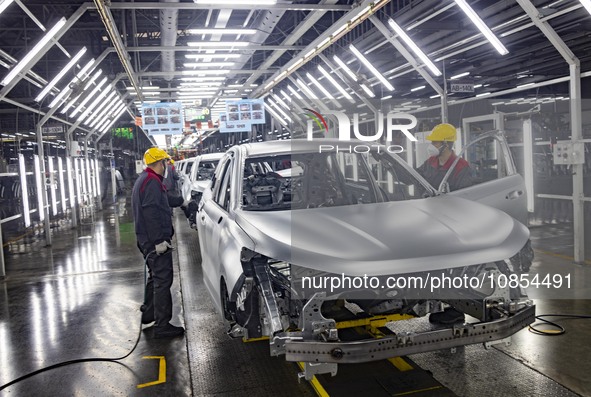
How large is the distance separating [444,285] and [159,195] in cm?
275

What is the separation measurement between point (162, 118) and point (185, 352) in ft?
46.0

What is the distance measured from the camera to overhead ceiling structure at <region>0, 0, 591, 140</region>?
8.03 meters

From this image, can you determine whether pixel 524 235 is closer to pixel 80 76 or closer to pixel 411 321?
pixel 411 321

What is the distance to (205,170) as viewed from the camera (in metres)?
12.4

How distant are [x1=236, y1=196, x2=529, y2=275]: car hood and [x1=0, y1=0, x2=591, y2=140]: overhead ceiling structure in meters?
3.90

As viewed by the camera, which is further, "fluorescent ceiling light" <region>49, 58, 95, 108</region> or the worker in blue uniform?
"fluorescent ceiling light" <region>49, 58, 95, 108</region>

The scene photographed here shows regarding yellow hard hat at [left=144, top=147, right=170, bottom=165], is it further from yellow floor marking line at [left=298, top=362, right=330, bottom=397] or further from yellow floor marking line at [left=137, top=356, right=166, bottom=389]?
yellow floor marking line at [left=298, top=362, right=330, bottom=397]

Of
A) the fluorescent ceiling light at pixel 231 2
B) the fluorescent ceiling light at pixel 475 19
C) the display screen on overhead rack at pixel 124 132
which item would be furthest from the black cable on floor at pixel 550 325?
the display screen on overhead rack at pixel 124 132

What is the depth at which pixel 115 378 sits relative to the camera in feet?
13.0

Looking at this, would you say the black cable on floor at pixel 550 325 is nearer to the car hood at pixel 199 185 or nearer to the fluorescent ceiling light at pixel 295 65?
the car hood at pixel 199 185

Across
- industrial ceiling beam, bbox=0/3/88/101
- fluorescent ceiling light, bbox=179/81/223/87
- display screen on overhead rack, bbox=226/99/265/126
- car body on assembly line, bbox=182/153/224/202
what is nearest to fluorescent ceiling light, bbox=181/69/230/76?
fluorescent ceiling light, bbox=179/81/223/87

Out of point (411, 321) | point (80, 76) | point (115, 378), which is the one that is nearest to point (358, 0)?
point (411, 321)

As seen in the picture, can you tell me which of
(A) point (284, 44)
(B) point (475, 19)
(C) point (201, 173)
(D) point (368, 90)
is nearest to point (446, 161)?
(B) point (475, 19)

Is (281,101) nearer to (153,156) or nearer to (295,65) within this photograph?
(295,65)
